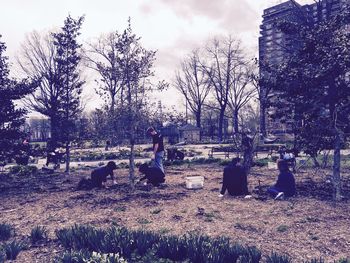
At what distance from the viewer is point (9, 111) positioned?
481 inches

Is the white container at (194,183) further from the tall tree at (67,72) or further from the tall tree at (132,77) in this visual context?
the tall tree at (67,72)

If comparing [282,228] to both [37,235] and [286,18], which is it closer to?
[37,235]

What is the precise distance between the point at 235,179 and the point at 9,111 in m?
9.32

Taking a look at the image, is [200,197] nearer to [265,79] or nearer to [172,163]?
[265,79]

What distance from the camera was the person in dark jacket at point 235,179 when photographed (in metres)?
8.05

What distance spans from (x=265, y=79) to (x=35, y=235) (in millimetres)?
6692

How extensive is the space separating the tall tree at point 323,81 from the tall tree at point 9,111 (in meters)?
9.70

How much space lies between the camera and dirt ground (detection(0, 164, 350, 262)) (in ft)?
16.0

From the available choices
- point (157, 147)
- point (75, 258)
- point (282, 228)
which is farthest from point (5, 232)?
point (157, 147)

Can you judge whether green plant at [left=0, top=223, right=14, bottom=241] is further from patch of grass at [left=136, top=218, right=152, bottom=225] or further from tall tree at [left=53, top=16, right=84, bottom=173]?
tall tree at [left=53, top=16, right=84, bottom=173]

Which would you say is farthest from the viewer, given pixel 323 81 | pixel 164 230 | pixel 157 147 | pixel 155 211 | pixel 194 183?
pixel 157 147

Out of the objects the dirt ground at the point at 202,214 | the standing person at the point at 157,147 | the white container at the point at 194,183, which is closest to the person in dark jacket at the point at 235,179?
the dirt ground at the point at 202,214

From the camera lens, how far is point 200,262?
4.00 metres

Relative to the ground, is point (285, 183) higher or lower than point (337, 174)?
lower
